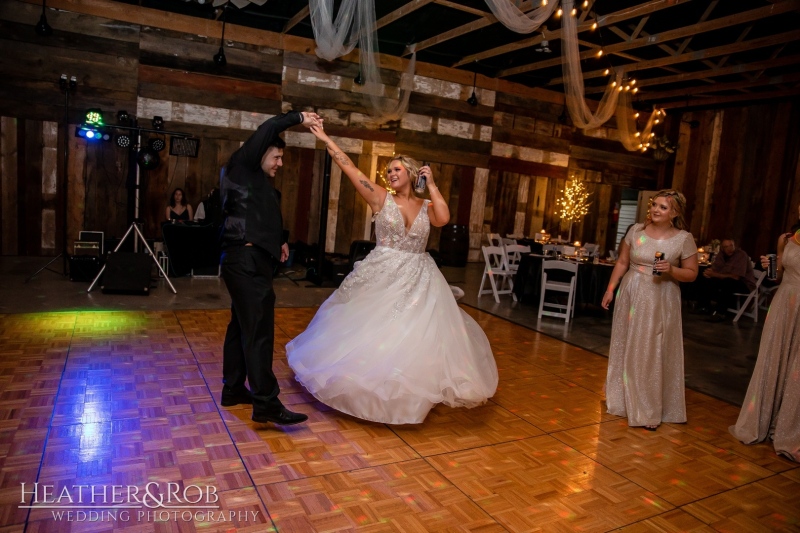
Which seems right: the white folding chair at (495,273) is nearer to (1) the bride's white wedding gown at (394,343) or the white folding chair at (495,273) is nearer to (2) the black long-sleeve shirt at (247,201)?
(1) the bride's white wedding gown at (394,343)

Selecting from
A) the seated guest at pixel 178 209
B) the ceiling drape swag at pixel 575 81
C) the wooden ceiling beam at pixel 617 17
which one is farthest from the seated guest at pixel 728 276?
the seated guest at pixel 178 209

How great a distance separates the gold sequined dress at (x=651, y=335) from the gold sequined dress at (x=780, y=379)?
1.38 ft

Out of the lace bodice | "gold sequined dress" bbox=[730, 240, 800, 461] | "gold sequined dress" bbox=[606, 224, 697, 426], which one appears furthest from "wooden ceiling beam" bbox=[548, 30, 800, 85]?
the lace bodice

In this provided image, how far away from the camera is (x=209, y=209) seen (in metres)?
8.44

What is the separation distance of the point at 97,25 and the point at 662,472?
9.33m

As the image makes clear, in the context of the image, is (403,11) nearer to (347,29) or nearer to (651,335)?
(347,29)

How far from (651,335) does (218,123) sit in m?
7.88

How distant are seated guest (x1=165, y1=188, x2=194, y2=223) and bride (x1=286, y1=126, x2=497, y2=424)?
17.9 ft

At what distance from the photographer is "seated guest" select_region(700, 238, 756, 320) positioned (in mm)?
7879

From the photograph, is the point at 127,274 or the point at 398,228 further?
the point at 127,274

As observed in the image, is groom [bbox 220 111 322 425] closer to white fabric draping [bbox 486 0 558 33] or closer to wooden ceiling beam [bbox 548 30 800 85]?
white fabric draping [bbox 486 0 558 33]

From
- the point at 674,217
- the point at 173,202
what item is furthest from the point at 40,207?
the point at 674,217

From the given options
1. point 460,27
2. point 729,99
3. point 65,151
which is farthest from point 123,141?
point 729,99

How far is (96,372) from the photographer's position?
363 cm
